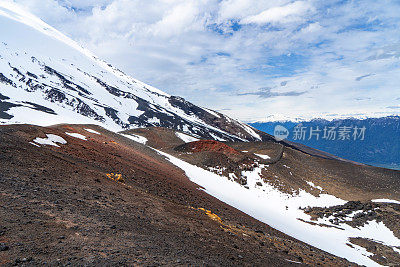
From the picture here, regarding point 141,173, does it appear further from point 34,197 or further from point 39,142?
point 34,197

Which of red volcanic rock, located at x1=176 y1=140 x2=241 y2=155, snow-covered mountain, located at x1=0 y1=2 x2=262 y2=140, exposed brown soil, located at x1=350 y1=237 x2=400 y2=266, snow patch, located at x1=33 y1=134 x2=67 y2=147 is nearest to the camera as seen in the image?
snow patch, located at x1=33 y1=134 x2=67 y2=147

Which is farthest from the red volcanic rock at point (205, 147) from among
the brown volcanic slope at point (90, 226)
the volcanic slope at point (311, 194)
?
the brown volcanic slope at point (90, 226)

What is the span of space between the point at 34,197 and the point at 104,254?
4322 mm

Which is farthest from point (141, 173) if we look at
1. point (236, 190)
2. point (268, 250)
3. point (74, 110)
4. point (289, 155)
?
point (74, 110)

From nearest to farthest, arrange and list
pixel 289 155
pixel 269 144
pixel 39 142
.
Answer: pixel 39 142
pixel 289 155
pixel 269 144

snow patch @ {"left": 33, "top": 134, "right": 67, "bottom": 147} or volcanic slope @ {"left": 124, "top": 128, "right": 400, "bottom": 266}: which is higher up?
volcanic slope @ {"left": 124, "top": 128, "right": 400, "bottom": 266}

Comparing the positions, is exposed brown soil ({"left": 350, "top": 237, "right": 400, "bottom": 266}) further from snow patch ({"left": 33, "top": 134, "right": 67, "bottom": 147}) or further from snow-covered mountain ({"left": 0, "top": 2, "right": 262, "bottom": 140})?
snow-covered mountain ({"left": 0, "top": 2, "right": 262, "bottom": 140})

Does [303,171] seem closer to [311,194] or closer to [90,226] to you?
[311,194]

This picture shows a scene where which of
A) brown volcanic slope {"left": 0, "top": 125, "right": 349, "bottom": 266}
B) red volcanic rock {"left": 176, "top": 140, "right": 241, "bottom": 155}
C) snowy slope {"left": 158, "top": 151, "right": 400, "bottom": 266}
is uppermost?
red volcanic rock {"left": 176, "top": 140, "right": 241, "bottom": 155}

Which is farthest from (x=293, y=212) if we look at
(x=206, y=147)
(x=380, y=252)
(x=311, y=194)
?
(x=206, y=147)

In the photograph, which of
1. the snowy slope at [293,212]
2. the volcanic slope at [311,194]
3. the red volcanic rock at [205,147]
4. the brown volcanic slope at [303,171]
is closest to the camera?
the snowy slope at [293,212]

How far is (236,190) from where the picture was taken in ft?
101

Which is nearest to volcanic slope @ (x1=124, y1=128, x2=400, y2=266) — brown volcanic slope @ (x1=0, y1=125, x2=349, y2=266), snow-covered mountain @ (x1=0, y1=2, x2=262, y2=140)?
brown volcanic slope @ (x1=0, y1=125, x2=349, y2=266)

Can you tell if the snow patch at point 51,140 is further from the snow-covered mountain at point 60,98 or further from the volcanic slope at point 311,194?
the snow-covered mountain at point 60,98
